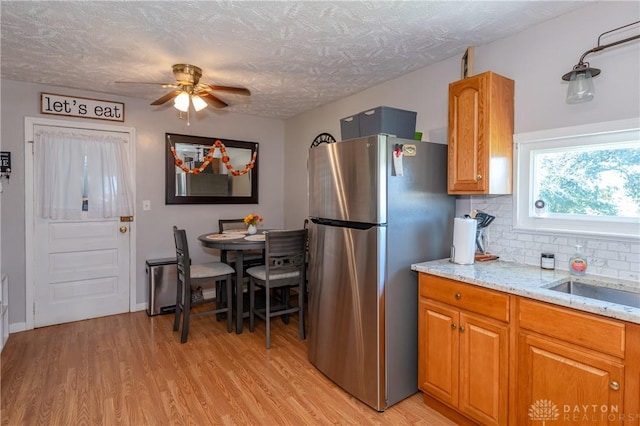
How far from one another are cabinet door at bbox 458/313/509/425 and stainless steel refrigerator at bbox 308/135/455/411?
0.39m

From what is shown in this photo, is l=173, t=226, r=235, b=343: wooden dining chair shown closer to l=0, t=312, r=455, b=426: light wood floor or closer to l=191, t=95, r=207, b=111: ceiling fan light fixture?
l=0, t=312, r=455, b=426: light wood floor

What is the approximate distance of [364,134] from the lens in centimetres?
244

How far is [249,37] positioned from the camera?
229cm

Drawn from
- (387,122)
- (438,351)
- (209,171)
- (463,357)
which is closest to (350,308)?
(438,351)

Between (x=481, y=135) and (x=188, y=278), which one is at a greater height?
(x=481, y=135)

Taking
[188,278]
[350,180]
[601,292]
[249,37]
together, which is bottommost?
[188,278]

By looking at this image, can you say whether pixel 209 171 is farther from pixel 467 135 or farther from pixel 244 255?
pixel 467 135

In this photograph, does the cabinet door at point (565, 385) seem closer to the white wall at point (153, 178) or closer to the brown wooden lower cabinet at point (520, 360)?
the brown wooden lower cabinet at point (520, 360)

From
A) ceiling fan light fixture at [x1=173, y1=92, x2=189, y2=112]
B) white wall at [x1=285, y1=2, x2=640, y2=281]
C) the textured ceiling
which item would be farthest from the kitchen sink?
ceiling fan light fixture at [x1=173, y1=92, x2=189, y2=112]

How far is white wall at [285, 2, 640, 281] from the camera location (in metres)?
1.79

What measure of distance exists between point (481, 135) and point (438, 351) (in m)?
1.32

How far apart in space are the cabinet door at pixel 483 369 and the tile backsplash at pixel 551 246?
669mm

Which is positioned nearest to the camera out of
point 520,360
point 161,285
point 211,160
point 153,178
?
point 520,360

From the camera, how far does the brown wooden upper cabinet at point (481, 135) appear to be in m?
2.06
